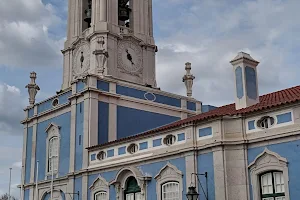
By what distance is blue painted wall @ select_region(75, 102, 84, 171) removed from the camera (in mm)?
25212

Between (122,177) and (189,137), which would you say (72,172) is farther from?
(189,137)

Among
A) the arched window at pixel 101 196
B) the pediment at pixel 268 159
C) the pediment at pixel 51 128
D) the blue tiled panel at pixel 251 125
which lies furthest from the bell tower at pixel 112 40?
the pediment at pixel 268 159

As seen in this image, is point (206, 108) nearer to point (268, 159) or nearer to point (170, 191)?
point (170, 191)

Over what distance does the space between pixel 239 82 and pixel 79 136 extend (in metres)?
9.44

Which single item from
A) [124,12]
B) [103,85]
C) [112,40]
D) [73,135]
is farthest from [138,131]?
[124,12]

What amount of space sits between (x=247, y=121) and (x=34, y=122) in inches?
628

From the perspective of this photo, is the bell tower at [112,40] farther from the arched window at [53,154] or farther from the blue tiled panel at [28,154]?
the arched window at [53,154]

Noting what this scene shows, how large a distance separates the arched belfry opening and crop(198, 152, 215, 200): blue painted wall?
14.3 metres

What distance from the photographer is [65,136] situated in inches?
1069

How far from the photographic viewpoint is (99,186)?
920 inches

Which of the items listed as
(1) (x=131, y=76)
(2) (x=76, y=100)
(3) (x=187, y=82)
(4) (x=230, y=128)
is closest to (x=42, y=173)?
(2) (x=76, y=100)

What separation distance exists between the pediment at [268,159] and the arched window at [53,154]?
44.1 feet

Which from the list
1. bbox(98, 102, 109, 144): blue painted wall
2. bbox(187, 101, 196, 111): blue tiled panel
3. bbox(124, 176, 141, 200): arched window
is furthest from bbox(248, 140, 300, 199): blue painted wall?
bbox(187, 101, 196, 111): blue tiled panel

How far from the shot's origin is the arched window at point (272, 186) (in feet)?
53.9
